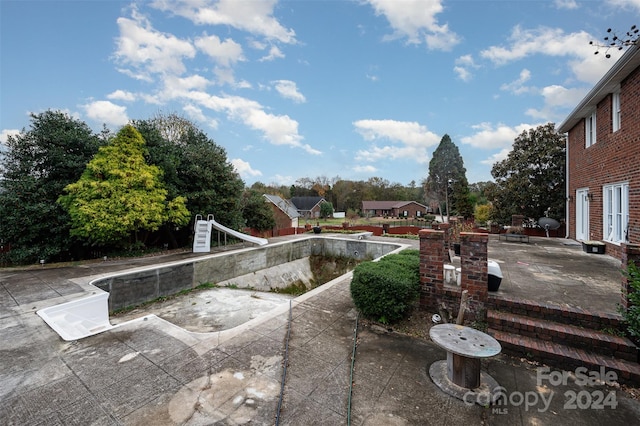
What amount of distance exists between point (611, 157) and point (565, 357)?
779 cm

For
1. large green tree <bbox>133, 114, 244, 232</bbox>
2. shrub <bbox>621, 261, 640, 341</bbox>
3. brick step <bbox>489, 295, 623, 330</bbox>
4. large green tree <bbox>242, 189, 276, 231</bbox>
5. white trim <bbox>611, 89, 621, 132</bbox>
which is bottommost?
brick step <bbox>489, 295, 623, 330</bbox>

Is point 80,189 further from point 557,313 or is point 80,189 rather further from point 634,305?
point 634,305

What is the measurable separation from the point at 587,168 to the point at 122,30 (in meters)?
16.4

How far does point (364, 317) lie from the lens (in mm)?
4359

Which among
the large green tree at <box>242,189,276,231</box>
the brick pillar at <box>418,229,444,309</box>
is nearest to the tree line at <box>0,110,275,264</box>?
the large green tree at <box>242,189,276,231</box>

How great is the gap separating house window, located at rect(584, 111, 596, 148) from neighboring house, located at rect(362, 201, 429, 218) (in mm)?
37559

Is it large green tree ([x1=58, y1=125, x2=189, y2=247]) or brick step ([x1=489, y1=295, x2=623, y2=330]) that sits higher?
large green tree ([x1=58, y1=125, x2=189, y2=247])

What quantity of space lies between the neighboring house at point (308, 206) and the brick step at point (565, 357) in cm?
4281

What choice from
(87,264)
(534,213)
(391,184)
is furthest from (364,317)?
(391,184)

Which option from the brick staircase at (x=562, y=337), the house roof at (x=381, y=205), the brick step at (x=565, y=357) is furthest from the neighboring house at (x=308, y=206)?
the brick step at (x=565, y=357)

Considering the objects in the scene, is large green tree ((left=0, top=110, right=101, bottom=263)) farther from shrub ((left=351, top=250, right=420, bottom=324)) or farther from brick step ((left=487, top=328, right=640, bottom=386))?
brick step ((left=487, top=328, right=640, bottom=386))

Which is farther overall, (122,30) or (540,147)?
(540,147)

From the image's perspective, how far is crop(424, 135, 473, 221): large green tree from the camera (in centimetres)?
2748

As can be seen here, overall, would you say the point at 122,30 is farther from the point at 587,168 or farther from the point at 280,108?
the point at 587,168
